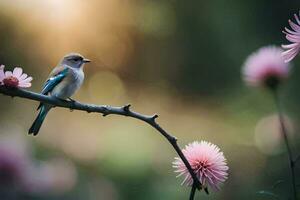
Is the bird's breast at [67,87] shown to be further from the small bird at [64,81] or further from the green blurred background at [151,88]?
the green blurred background at [151,88]

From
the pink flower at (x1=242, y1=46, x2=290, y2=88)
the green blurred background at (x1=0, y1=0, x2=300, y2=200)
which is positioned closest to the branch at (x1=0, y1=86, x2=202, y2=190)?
the pink flower at (x1=242, y1=46, x2=290, y2=88)

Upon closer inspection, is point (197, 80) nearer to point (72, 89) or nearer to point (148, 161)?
point (148, 161)

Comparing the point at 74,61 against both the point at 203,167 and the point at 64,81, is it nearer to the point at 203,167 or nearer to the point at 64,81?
the point at 64,81

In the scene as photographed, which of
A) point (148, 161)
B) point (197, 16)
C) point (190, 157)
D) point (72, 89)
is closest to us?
point (190, 157)

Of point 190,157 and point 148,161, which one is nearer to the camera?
point 190,157

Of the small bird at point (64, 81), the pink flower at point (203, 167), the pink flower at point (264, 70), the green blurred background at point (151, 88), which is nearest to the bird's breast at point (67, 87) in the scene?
the small bird at point (64, 81)

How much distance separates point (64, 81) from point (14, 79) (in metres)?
0.67

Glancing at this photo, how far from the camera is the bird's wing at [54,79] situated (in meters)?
1.02

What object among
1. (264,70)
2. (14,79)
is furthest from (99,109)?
(264,70)

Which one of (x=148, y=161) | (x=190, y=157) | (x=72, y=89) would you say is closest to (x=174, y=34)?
(x=148, y=161)

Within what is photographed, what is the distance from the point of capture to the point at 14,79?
1.42ft

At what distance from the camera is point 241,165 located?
125 inches

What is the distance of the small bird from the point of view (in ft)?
3.38

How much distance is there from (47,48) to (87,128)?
0.40m
